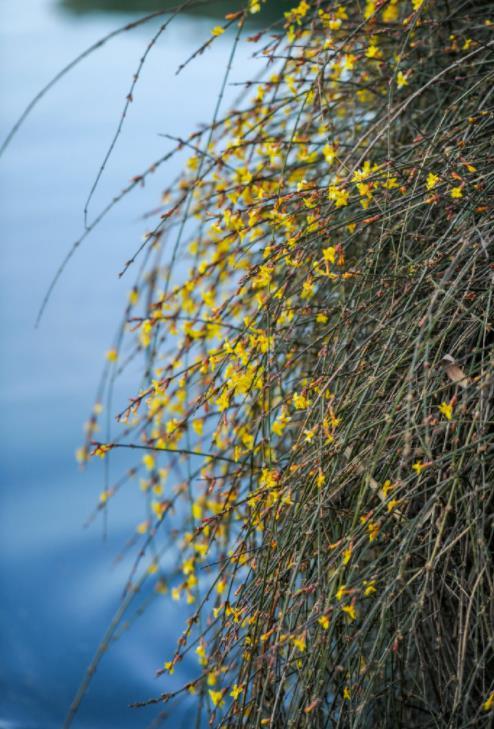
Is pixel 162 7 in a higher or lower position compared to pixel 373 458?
higher

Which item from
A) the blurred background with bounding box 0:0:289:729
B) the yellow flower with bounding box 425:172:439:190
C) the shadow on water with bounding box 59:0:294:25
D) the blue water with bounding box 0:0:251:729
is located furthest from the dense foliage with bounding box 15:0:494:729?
the shadow on water with bounding box 59:0:294:25

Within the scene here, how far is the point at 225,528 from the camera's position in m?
1.59

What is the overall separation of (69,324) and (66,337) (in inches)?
3.4

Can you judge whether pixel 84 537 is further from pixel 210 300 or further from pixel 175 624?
pixel 210 300

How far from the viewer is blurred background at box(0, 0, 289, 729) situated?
6.88 feet

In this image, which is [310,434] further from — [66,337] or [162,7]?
[162,7]

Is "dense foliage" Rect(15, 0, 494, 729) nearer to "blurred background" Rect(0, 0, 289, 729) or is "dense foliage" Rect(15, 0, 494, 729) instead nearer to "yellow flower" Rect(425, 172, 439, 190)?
"yellow flower" Rect(425, 172, 439, 190)

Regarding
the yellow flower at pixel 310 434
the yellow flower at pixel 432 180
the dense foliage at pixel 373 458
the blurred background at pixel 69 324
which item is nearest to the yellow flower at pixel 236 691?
the dense foliage at pixel 373 458

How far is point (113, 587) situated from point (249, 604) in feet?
3.93

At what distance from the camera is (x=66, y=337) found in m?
3.35

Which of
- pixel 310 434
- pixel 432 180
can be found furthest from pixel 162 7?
pixel 310 434

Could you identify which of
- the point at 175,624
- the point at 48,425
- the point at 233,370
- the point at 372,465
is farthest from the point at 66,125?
the point at 372,465

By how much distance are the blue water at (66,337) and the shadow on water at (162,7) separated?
6 centimetres

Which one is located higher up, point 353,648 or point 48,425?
point 48,425
